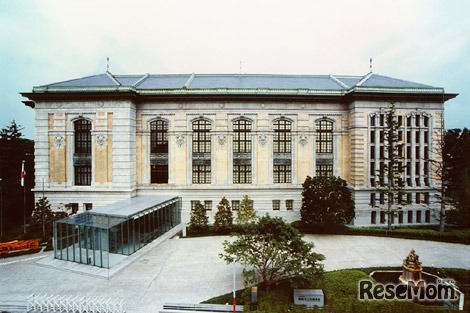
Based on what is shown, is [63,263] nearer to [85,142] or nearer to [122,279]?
[122,279]

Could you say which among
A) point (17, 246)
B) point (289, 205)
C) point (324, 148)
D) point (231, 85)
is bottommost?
point (17, 246)

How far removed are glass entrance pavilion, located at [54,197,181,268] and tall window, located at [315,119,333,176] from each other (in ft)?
63.4

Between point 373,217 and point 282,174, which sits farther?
point 282,174

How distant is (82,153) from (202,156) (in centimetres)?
1330

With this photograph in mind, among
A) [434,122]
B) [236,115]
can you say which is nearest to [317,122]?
[236,115]

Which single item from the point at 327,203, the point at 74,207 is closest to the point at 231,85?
the point at 327,203

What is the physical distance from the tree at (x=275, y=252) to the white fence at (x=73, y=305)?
6.31m

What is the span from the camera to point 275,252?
15.7 meters

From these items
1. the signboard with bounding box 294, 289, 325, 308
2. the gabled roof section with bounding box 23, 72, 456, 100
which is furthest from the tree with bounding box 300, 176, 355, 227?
the signboard with bounding box 294, 289, 325, 308

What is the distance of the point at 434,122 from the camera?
32.5 m

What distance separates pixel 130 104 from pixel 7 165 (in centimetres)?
1838

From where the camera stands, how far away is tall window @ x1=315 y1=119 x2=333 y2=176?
111 ft

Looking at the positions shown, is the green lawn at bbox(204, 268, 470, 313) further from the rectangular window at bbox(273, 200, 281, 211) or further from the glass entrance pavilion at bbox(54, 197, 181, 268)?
the rectangular window at bbox(273, 200, 281, 211)
